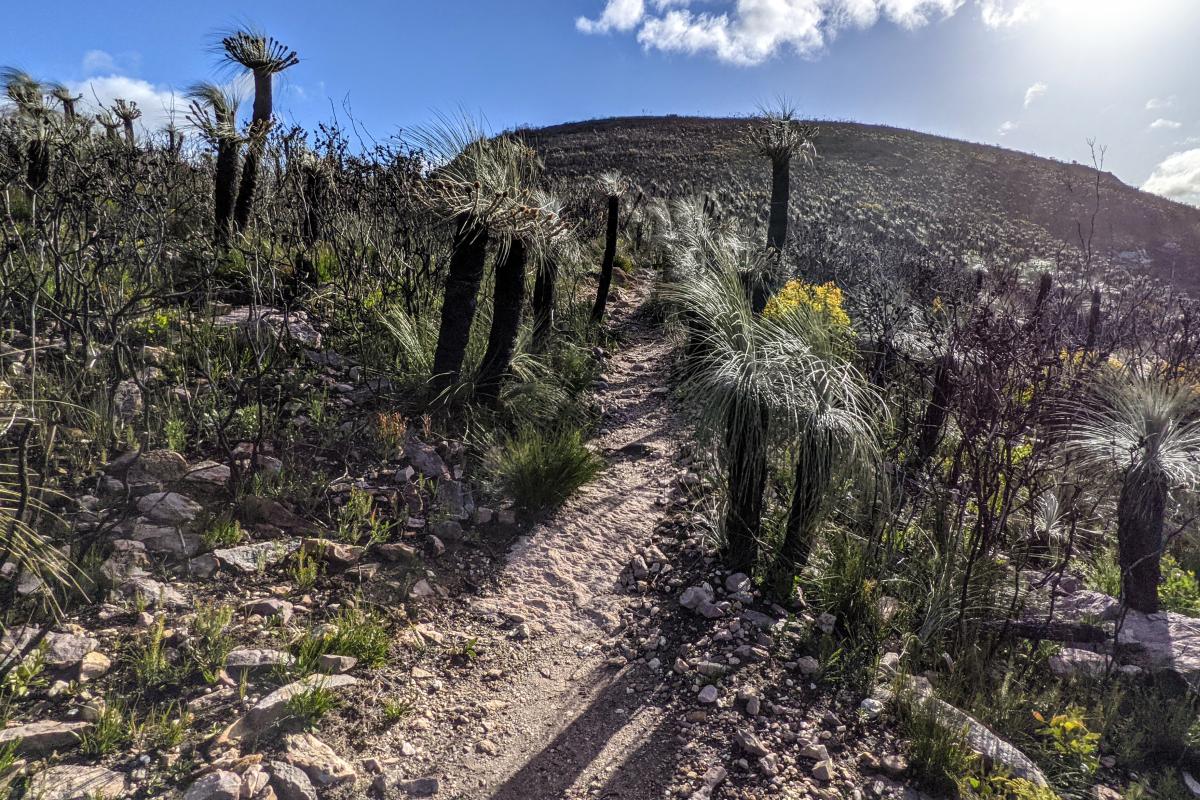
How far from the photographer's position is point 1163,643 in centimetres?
368

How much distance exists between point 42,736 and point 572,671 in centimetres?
218

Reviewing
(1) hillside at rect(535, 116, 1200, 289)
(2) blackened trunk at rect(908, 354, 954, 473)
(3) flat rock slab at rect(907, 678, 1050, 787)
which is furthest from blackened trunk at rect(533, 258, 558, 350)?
(1) hillside at rect(535, 116, 1200, 289)

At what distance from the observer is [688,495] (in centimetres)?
518

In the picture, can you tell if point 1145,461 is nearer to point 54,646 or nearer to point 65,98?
point 54,646

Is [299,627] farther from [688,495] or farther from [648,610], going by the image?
[688,495]

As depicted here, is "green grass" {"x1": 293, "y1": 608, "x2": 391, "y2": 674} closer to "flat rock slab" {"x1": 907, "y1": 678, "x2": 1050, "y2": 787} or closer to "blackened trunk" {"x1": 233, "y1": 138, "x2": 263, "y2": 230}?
"flat rock slab" {"x1": 907, "y1": 678, "x2": 1050, "y2": 787}

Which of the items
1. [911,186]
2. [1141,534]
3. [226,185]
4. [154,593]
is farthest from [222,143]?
[911,186]

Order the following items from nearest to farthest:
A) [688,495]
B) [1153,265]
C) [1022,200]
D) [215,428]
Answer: [215,428]
[688,495]
[1153,265]
[1022,200]

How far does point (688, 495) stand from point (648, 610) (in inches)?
55.9

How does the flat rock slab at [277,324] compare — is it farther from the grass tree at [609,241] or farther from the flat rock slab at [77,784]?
the grass tree at [609,241]

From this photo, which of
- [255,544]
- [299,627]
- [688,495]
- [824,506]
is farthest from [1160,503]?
[255,544]

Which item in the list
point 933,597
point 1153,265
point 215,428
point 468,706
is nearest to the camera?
point 468,706

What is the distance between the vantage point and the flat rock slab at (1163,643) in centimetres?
353

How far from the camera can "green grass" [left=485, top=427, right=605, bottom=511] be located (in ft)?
15.7
